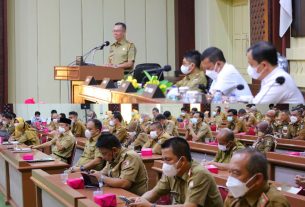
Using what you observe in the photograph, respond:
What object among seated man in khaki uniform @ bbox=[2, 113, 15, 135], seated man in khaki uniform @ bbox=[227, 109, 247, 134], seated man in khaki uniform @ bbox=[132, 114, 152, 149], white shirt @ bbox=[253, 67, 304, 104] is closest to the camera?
white shirt @ bbox=[253, 67, 304, 104]

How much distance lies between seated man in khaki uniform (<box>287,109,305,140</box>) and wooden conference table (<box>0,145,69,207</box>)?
3069 mm

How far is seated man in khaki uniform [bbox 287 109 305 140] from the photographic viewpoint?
6.61m

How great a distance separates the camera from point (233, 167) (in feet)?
8.35

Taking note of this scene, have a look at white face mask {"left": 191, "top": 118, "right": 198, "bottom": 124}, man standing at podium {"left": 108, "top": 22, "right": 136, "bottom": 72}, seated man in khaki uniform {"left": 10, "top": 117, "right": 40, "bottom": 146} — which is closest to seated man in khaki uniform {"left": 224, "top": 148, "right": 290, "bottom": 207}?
man standing at podium {"left": 108, "top": 22, "right": 136, "bottom": 72}

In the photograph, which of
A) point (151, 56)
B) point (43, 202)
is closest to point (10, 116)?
point (151, 56)

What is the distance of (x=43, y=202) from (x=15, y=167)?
119 centimetres

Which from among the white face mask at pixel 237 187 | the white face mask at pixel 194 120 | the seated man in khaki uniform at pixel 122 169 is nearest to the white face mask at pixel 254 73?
the white face mask at pixel 237 187

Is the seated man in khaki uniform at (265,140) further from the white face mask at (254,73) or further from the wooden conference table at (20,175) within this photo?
the white face mask at (254,73)

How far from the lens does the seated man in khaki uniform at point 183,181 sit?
295 cm

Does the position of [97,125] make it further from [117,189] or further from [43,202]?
[117,189]

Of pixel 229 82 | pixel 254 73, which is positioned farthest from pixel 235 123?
pixel 254 73

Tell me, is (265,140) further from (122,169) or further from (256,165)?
(256,165)

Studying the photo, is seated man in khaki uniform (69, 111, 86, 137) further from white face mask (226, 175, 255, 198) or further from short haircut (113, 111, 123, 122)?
white face mask (226, 175, 255, 198)

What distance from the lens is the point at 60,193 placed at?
3547 millimetres
